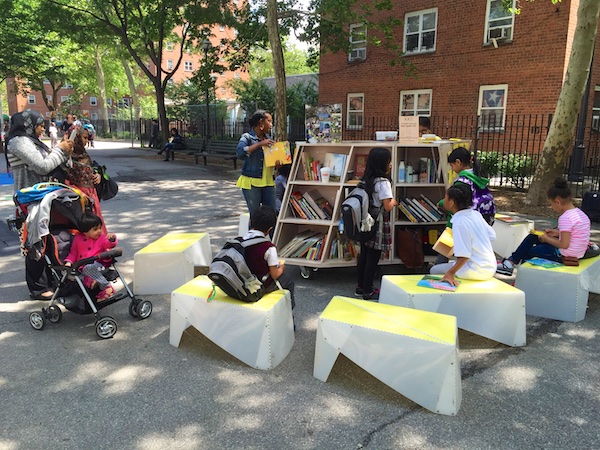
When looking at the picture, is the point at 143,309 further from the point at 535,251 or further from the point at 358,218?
the point at 535,251

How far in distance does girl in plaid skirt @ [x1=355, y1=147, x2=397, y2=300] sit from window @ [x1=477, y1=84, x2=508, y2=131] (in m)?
13.1

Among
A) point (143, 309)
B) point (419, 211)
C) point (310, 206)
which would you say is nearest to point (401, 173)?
point (419, 211)

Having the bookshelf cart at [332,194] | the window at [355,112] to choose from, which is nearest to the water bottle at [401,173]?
the bookshelf cart at [332,194]

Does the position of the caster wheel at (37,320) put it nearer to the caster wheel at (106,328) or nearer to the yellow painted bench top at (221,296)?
the caster wheel at (106,328)

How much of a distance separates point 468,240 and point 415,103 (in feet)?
53.2

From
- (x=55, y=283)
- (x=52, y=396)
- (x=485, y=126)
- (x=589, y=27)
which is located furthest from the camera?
(x=485, y=126)

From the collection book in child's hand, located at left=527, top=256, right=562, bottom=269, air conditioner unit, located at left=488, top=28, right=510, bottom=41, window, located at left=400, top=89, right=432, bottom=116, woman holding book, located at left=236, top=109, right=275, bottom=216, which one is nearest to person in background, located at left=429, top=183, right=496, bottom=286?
book in child's hand, located at left=527, top=256, right=562, bottom=269

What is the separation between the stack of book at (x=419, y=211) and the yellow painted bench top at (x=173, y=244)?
261 centimetres

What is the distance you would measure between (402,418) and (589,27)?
9533 millimetres

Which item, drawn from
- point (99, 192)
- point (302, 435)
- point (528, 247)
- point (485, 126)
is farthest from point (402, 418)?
point (485, 126)

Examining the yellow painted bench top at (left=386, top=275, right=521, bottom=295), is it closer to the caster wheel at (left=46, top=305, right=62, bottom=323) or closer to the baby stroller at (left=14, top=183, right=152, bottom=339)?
the baby stroller at (left=14, top=183, right=152, bottom=339)

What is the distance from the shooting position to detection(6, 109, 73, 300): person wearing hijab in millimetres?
4605

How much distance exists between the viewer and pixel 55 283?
4477 mm

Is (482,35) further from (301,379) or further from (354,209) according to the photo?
(301,379)
